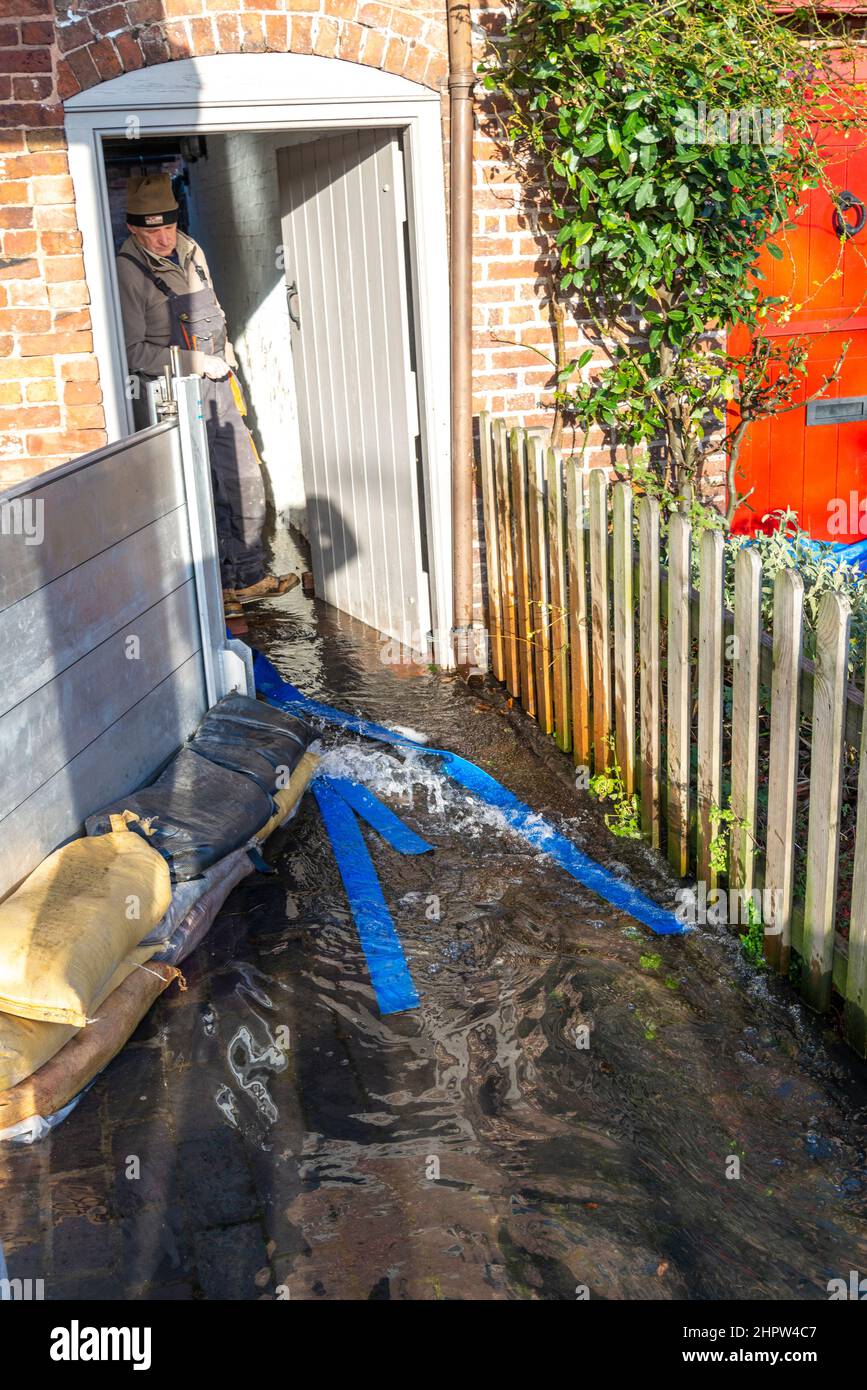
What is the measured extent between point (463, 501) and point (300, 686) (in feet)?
3.98

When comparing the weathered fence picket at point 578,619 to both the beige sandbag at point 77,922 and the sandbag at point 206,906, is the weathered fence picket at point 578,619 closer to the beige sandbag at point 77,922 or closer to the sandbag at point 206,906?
the sandbag at point 206,906

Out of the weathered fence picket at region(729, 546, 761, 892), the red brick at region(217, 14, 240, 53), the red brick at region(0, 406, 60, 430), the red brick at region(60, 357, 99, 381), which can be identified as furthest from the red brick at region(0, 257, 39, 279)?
the weathered fence picket at region(729, 546, 761, 892)

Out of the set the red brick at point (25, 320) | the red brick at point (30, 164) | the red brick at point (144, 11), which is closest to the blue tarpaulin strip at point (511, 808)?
the red brick at point (25, 320)

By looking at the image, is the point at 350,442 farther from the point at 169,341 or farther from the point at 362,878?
the point at 362,878

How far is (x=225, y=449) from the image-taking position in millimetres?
7887

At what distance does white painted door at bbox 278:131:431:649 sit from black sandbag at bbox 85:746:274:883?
2433 mm

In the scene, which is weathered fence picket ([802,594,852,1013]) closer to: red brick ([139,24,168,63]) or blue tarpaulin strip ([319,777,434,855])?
blue tarpaulin strip ([319,777,434,855])

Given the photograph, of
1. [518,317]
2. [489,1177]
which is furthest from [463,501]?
[489,1177]

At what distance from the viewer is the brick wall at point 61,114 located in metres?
5.16

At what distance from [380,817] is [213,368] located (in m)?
3.93

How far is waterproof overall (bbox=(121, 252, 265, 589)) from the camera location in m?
7.64

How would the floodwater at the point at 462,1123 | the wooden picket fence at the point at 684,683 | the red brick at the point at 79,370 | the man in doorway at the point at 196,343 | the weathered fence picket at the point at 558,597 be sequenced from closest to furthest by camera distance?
1. the floodwater at the point at 462,1123
2. the wooden picket fence at the point at 684,683
3. the weathered fence picket at the point at 558,597
4. the red brick at the point at 79,370
5. the man in doorway at the point at 196,343

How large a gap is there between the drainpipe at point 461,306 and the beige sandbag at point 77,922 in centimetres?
289

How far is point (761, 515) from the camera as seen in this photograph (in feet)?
22.9
